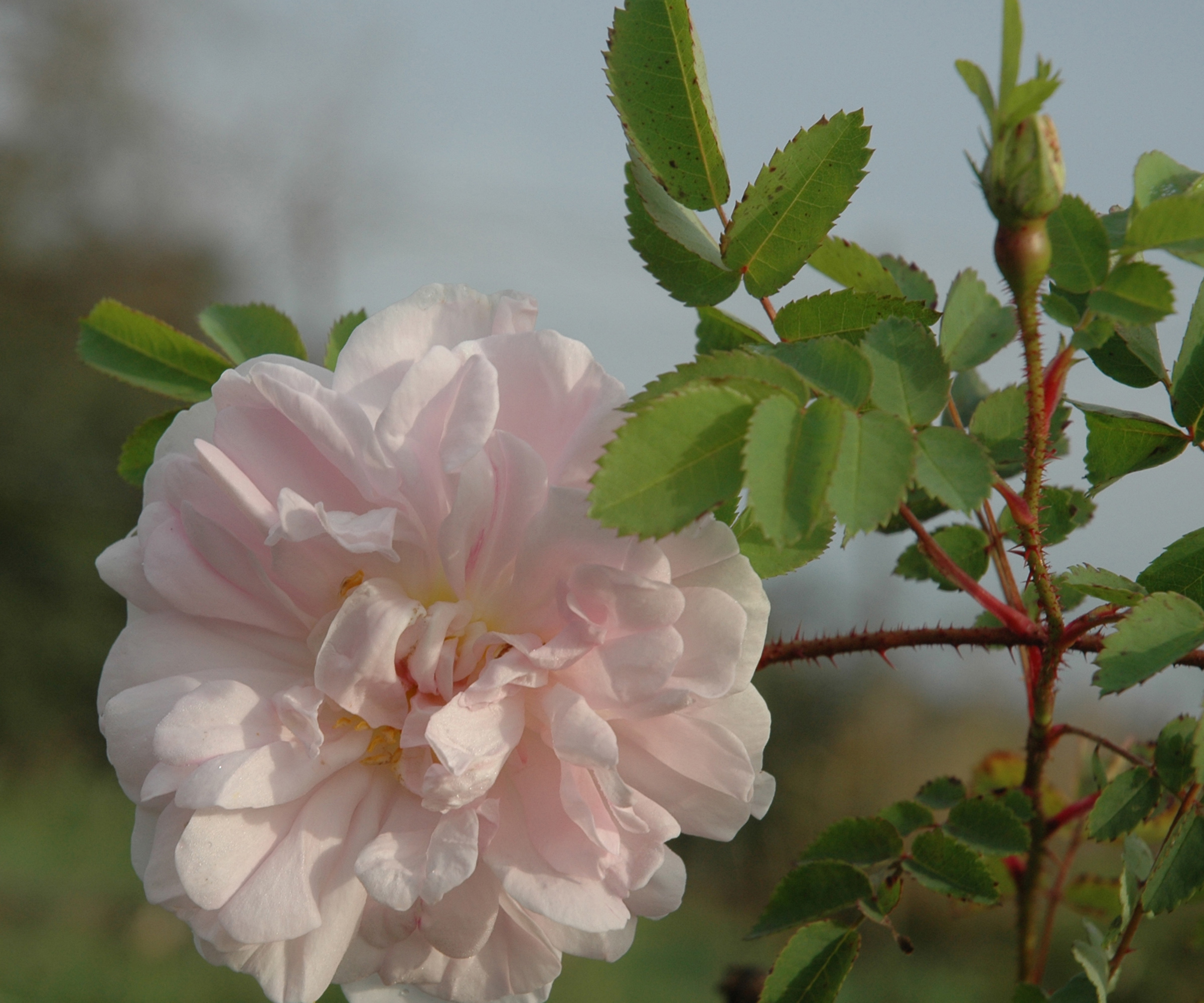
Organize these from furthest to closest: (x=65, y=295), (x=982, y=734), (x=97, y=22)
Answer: (x=97, y=22) < (x=65, y=295) < (x=982, y=734)

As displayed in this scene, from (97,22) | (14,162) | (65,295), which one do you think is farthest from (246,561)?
(97,22)

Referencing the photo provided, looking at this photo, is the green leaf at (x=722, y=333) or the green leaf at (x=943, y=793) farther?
the green leaf at (x=943, y=793)

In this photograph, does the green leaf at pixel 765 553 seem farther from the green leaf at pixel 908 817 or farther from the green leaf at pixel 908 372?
the green leaf at pixel 908 817

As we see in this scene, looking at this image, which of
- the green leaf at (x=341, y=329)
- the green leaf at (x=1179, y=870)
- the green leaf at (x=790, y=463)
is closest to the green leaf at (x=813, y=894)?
the green leaf at (x=1179, y=870)

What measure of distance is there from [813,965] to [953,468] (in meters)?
0.24

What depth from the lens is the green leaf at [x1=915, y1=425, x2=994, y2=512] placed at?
0.29 metres

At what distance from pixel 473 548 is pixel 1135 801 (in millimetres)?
291

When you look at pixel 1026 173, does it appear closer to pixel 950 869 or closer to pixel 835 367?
pixel 835 367

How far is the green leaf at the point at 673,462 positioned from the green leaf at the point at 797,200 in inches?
4.1

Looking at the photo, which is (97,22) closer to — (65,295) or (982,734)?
(65,295)

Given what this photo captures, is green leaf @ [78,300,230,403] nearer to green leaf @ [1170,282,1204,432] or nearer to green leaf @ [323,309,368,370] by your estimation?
green leaf @ [323,309,368,370]

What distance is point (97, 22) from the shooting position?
6141 mm

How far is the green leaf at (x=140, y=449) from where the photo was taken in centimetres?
49

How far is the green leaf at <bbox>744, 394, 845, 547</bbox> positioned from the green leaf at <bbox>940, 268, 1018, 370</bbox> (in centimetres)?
13
